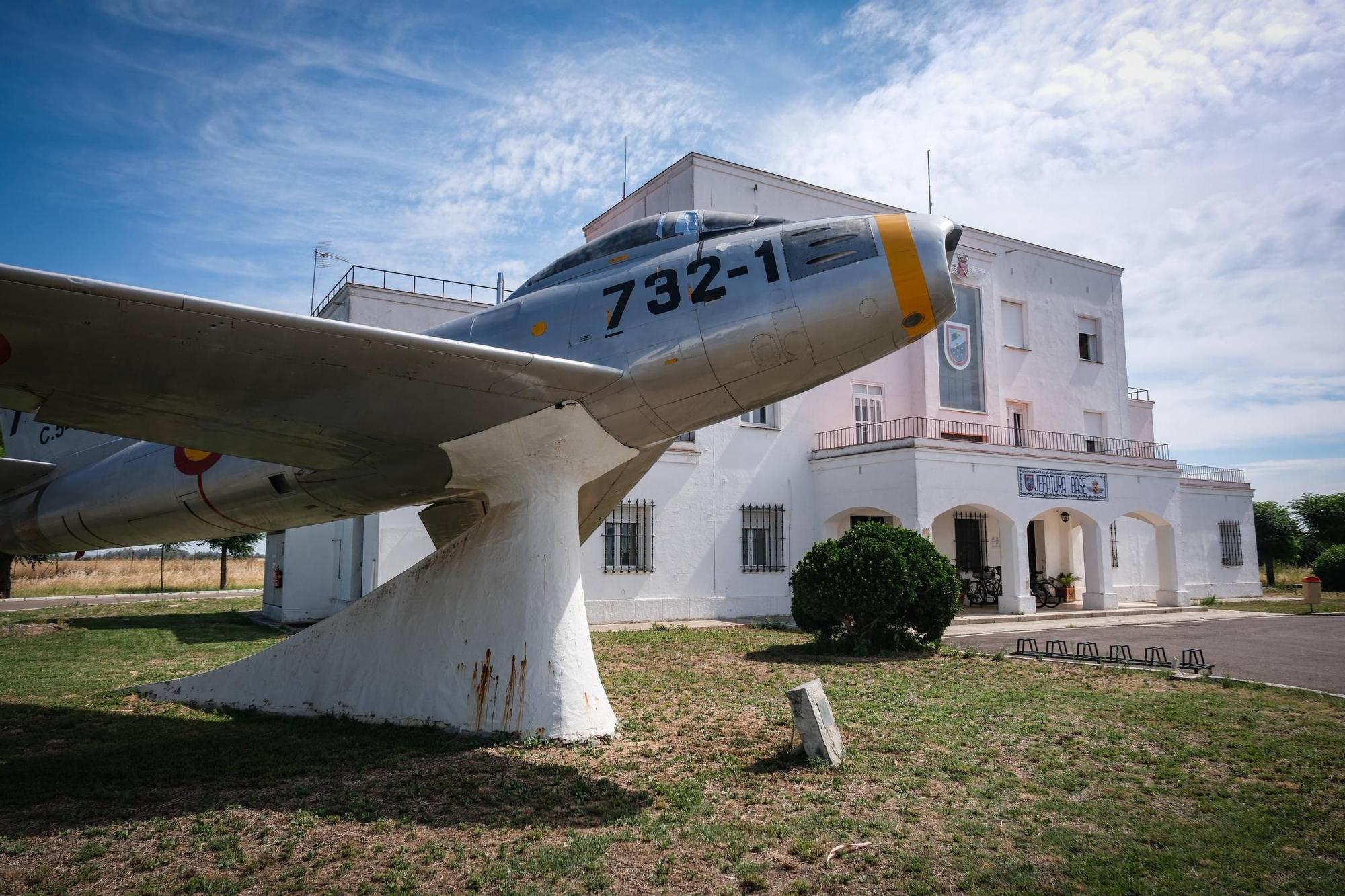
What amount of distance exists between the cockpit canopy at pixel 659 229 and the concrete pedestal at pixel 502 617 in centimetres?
170

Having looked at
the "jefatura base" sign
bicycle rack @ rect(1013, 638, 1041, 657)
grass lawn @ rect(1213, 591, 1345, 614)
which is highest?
the "jefatura base" sign

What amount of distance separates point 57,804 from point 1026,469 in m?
22.9

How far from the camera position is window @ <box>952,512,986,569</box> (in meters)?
26.7

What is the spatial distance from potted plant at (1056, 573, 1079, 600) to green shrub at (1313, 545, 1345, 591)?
16.7 meters

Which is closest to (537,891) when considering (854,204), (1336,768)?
(1336,768)

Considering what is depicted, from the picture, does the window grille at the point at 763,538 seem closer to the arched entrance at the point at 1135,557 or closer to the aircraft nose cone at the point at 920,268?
the arched entrance at the point at 1135,557

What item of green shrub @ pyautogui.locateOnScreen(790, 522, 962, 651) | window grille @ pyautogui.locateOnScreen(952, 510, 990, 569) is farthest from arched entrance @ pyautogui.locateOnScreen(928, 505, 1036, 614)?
green shrub @ pyautogui.locateOnScreen(790, 522, 962, 651)

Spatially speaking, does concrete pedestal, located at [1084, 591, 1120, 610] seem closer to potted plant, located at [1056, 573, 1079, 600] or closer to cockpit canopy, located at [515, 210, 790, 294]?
potted plant, located at [1056, 573, 1079, 600]

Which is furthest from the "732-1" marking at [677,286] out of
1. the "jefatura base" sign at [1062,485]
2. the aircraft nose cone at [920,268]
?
the "jefatura base" sign at [1062,485]

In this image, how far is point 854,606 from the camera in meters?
12.9

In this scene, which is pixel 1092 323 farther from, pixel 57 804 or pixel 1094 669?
pixel 57 804

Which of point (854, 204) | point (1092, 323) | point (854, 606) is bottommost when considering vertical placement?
point (854, 606)

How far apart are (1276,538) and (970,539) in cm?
2788

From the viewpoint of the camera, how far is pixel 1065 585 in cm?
2677
